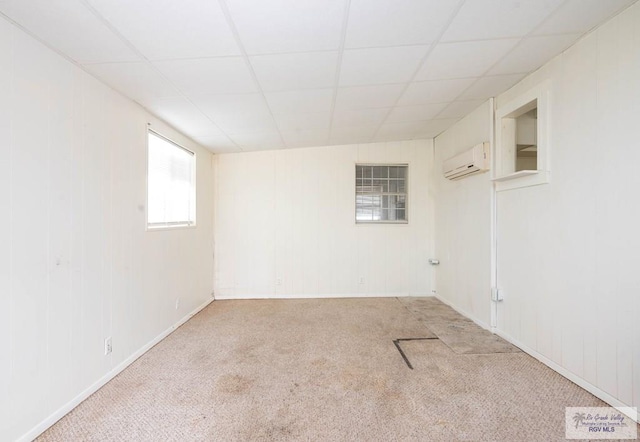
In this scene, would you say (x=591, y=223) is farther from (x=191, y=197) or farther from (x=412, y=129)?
(x=191, y=197)

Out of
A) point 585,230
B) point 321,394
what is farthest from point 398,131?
point 321,394

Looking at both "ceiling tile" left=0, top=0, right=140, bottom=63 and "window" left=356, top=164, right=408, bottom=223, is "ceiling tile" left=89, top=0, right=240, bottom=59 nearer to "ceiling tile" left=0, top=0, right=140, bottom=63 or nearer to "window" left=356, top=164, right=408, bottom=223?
"ceiling tile" left=0, top=0, right=140, bottom=63

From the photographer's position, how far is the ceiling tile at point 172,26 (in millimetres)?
1345

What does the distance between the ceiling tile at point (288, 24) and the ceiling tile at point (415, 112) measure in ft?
4.65

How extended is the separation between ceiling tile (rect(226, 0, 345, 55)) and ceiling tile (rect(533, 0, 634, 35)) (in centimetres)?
128

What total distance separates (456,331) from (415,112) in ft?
8.00

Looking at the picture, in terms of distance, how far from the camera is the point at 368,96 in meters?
2.53

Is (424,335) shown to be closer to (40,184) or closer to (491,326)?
(491,326)

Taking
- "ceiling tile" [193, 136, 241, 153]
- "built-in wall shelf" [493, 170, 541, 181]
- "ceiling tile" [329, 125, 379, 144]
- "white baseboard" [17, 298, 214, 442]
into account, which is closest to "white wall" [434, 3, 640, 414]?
"built-in wall shelf" [493, 170, 541, 181]

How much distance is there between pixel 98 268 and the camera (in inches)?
76.5

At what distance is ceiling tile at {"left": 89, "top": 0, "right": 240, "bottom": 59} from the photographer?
4.41 ft

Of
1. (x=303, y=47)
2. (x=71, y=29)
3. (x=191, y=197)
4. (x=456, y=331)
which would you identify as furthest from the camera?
(x=191, y=197)

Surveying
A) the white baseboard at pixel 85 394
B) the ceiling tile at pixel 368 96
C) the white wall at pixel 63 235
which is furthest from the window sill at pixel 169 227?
the ceiling tile at pixel 368 96

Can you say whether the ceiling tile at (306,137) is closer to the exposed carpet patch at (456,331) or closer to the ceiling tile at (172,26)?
the ceiling tile at (172,26)
